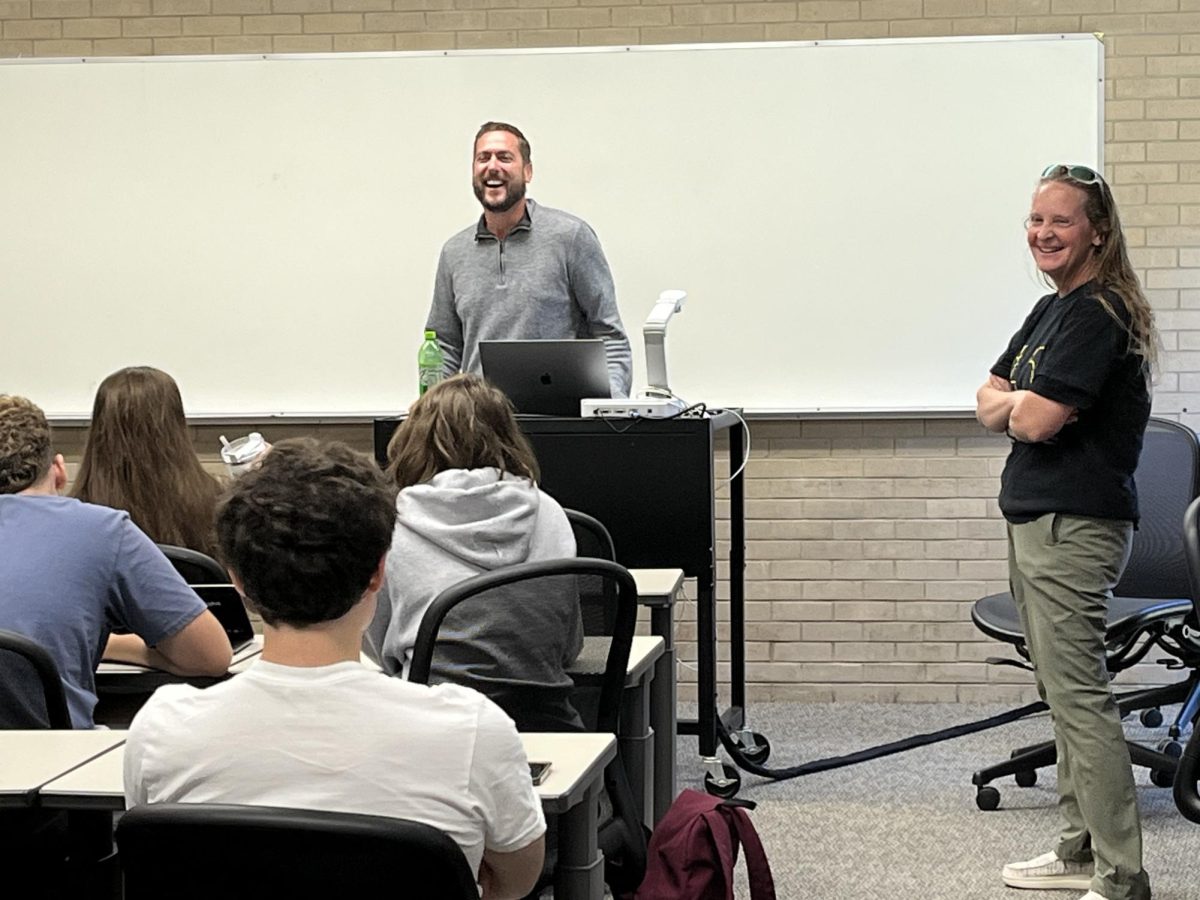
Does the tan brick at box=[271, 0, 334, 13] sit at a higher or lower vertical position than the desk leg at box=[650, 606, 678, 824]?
higher

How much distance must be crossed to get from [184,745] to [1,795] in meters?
0.48

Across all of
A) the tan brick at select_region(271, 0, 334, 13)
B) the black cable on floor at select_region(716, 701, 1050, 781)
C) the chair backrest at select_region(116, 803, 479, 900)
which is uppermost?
the tan brick at select_region(271, 0, 334, 13)

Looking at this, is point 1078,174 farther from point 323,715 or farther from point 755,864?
point 323,715

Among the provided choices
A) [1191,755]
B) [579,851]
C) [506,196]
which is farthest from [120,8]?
[1191,755]

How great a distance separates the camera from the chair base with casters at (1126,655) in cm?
402

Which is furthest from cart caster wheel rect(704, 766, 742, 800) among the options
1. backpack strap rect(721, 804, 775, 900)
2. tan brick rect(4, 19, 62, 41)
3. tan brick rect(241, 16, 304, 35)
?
tan brick rect(4, 19, 62, 41)

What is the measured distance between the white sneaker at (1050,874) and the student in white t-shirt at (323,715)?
217 cm

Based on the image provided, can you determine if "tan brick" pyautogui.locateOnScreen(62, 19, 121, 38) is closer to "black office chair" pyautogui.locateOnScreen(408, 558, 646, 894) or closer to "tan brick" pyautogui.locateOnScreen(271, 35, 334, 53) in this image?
"tan brick" pyautogui.locateOnScreen(271, 35, 334, 53)

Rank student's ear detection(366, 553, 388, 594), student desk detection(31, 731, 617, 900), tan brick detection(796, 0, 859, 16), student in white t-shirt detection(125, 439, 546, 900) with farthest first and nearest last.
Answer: tan brick detection(796, 0, 859, 16)
student desk detection(31, 731, 617, 900)
student's ear detection(366, 553, 388, 594)
student in white t-shirt detection(125, 439, 546, 900)

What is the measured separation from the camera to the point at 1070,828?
136 inches

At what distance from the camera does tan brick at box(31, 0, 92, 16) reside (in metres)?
5.68

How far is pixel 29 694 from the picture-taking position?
7.59 feet

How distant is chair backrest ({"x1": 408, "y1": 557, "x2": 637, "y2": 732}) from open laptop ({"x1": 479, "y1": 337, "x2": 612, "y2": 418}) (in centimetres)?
156

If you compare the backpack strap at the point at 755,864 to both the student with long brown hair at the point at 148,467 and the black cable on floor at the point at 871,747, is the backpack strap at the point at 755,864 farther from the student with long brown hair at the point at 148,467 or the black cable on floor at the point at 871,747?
the black cable on floor at the point at 871,747
